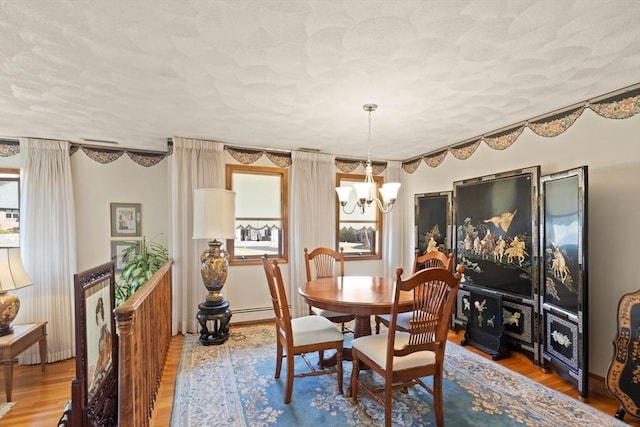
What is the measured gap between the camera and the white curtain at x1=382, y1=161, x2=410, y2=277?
5129 mm

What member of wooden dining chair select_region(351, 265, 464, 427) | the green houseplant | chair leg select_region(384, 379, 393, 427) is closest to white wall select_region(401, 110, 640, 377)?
wooden dining chair select_region(351, 265, 464, 427)

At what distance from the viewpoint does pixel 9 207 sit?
3812 millimetres

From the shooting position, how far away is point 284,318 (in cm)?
238

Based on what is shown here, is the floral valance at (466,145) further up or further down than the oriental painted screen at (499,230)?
further up

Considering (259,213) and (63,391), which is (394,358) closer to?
(259,213)

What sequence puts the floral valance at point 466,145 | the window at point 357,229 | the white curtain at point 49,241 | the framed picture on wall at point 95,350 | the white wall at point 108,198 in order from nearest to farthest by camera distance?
the framed picture on wall at point 95,350, the floral valance at point 466,145, the white curtain at point 49,241, the white wall at point 108,198, the window at point 357,229

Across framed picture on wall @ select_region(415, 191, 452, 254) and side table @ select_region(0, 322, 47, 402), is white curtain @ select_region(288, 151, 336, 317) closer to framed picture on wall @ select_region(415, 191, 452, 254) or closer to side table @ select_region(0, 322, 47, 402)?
framed picture on wall @ select_region(415, 191, 452, 254)

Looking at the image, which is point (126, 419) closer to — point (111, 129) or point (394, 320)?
point (394, 320)

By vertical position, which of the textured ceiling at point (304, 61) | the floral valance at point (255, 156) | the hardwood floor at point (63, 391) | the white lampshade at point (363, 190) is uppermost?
the textured ceiling at point (304, 61)

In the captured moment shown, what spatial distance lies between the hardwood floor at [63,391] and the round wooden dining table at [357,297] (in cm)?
138

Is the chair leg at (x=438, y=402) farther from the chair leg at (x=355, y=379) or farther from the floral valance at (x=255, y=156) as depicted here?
the floral valance at (x=255, y=156)

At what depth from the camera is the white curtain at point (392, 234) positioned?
5.13 meters

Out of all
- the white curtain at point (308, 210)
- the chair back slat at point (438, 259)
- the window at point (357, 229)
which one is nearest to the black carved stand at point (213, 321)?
the white curtain at point (308, 210)

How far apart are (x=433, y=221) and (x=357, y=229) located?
1.24m
